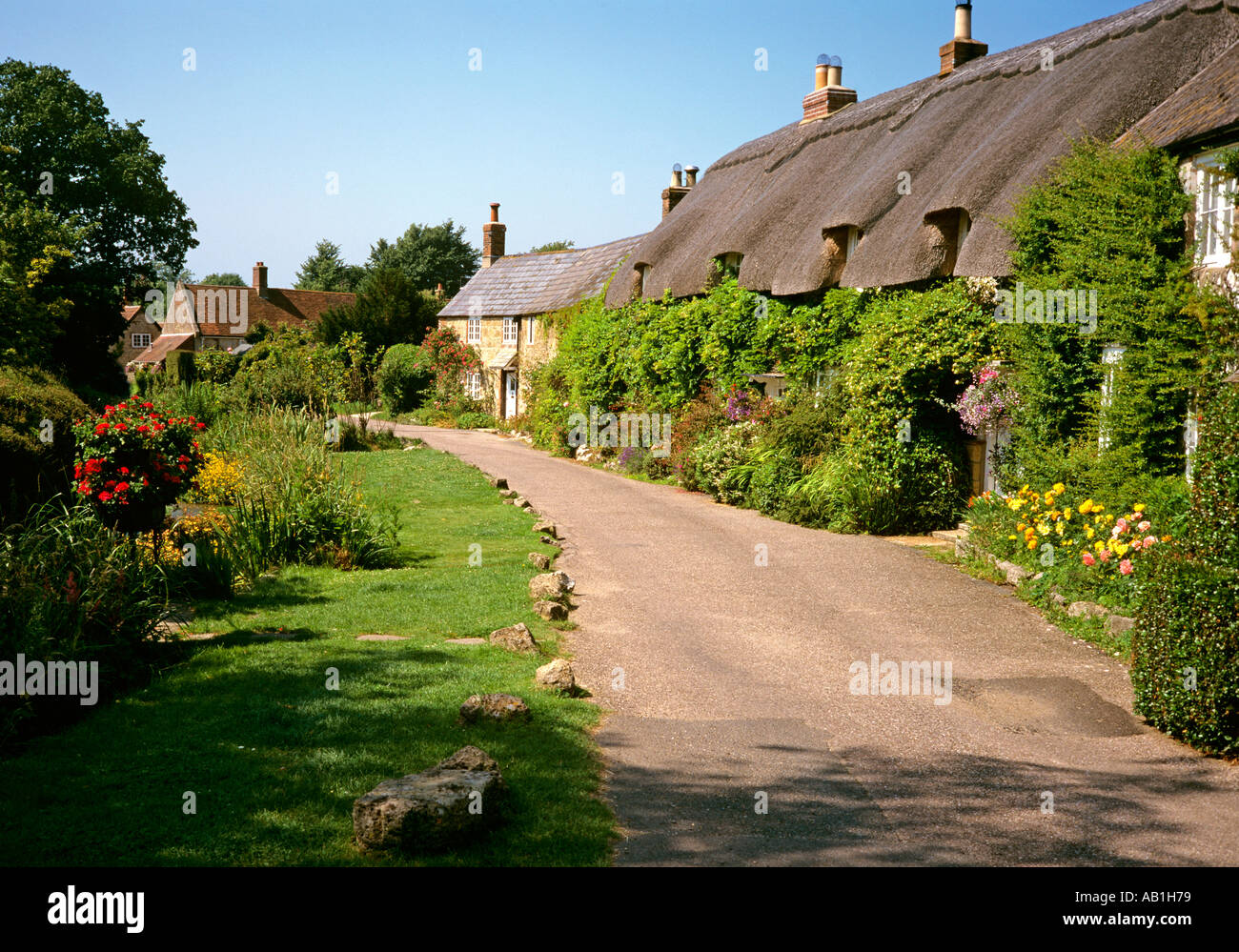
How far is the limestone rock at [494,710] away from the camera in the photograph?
19.9ft

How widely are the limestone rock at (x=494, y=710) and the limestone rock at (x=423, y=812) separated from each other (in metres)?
1.38

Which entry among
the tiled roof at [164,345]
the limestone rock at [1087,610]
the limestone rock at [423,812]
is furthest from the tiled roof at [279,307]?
the limestone rock at [423,812]

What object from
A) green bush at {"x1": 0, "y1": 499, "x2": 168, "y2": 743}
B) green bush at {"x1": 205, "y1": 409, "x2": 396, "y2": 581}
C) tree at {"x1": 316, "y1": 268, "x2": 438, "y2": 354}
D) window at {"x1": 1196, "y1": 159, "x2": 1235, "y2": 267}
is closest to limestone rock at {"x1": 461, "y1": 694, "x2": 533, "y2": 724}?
green bush at {"x1": 0, "y1": 499, "x2": 168, "y2": 743}

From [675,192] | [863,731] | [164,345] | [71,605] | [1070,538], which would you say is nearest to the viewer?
[863,731]

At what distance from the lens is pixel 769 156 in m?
24.0

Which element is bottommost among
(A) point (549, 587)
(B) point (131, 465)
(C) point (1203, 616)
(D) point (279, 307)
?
(A) point (549, 587)

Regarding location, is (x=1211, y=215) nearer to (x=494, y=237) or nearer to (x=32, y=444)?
(x=32, y=444)

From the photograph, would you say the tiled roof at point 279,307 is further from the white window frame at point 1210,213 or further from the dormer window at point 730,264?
the white window frame at point 1210,213

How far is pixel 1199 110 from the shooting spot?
10672mm

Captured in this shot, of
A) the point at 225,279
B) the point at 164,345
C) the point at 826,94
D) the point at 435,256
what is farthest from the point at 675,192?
the point at 225,279

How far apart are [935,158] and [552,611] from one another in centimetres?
1128

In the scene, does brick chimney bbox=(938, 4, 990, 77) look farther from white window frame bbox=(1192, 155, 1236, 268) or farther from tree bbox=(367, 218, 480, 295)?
tree bbox=(367, 218, 480, 295)

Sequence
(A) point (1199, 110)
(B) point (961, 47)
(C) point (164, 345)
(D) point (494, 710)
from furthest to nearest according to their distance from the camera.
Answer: (C) point (164, 345)
(B) point (961, 47)
(A) point (1199, 110)
(D) point (494, 710)

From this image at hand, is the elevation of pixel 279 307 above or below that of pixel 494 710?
above
